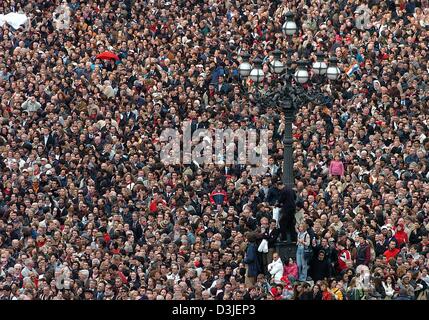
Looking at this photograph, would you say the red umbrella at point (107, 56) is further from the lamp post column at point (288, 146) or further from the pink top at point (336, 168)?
the lamp post column at point (288, 146)

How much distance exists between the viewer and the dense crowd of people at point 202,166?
35941 millimetres

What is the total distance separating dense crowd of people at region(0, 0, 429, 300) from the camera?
3594 cm

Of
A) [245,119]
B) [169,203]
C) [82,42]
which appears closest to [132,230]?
[169,203]

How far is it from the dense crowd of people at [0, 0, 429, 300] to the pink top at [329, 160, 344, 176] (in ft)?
0.11

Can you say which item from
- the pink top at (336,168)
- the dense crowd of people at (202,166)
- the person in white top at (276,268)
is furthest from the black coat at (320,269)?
the pink top at (336,168)

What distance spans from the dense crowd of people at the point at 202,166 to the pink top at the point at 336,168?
0.03m

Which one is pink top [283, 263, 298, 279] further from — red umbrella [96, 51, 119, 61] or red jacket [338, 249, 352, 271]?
red umbrella [96, 51, 119, 61]

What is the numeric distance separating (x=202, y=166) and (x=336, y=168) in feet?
10.7

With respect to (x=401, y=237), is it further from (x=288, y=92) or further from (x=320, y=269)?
(x=288, y=92)

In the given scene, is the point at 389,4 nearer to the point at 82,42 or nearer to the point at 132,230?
the point at 82,42

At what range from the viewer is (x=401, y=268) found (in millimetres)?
35531

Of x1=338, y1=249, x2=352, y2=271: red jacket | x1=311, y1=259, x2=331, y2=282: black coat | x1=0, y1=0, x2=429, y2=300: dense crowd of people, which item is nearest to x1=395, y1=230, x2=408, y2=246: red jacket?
x1=0, y1=0, x2=429, y2=300: dense crowd of people

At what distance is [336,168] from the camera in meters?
41.8

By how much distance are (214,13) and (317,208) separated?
48.8ft
